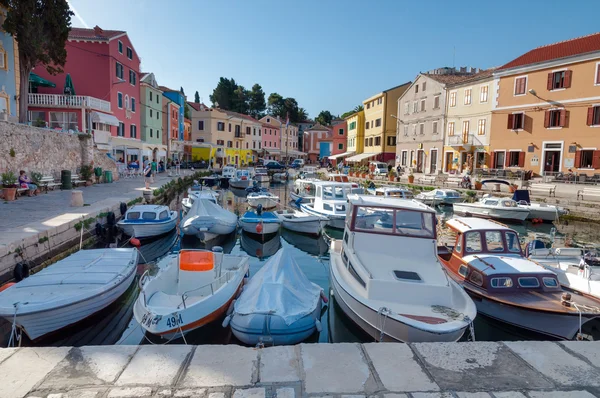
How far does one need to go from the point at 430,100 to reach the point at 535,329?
3858 centimetres

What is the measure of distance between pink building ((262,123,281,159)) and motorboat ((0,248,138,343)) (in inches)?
2910

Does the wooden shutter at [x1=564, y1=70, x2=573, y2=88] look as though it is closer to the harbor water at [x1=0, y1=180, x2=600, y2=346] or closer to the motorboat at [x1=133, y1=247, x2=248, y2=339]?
the harbor water at [x1=0, y1=180, x2=600, y2=346]

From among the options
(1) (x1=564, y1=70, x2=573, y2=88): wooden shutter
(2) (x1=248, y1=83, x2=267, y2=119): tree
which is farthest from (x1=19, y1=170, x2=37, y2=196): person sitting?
(2) (x1=248, y1=83, x2=267, y2=119): tree

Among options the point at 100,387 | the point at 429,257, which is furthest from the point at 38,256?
the point at 429,257

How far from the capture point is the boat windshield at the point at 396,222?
8.94 metres

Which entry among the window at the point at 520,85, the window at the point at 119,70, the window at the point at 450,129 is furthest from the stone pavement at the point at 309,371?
the window at the point at 119,70

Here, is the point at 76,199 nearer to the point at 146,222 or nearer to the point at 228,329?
the point at 146,222

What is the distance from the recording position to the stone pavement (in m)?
3.36

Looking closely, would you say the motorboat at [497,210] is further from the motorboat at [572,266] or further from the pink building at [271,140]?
the pink building at [271,140]

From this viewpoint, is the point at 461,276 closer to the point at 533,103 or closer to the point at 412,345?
the point at 412,345

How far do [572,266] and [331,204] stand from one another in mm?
11706

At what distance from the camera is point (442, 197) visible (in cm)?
2847

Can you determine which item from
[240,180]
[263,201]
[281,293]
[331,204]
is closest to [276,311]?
[281,293]

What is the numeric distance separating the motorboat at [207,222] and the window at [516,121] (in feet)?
88.4
